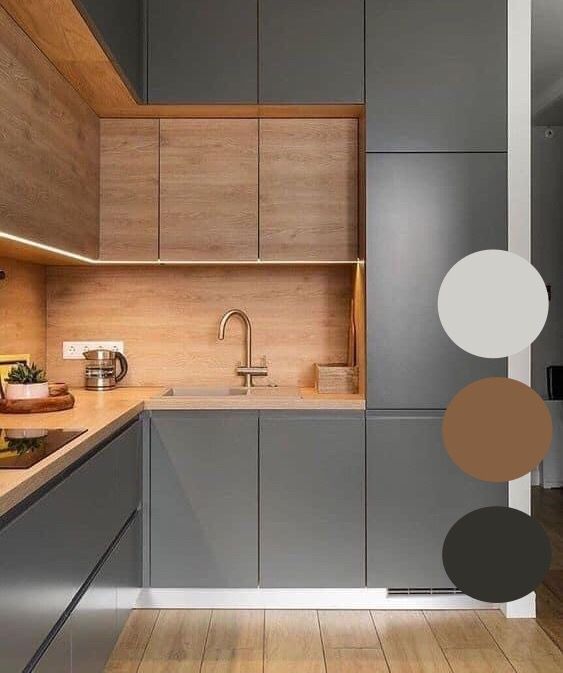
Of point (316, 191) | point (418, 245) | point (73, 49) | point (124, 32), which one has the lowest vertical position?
point (418, 245)

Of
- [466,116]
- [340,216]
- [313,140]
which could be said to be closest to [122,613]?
[340,216]

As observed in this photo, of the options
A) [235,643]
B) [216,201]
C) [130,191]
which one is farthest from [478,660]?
[130,191]

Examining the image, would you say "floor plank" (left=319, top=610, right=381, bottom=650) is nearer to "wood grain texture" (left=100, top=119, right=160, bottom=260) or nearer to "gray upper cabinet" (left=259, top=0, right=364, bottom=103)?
"wood grain texture" (left=100, top=119, right=160, bottom=260)

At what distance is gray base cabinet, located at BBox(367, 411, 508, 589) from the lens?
2.90 meters

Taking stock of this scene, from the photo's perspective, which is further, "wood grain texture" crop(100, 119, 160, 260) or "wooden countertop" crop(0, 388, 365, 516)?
"wood grain texture" crop(100, 119, 160, 260)

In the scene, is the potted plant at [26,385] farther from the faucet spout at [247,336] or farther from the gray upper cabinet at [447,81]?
the gray upper cabinet at [447,81]

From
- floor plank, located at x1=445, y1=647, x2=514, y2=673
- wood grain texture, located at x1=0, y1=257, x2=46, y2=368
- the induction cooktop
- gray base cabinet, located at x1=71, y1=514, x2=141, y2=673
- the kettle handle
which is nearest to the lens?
the induction cooktop

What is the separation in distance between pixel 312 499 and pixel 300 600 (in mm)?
416

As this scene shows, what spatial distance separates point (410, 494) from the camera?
114 inches

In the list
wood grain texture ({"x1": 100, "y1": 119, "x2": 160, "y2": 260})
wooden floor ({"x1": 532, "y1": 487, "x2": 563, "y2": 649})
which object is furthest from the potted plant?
wooden floor ({"x1": 532, "y1": 487, "x2": 563, "y2": 649})

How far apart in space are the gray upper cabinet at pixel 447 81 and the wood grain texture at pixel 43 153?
113cm

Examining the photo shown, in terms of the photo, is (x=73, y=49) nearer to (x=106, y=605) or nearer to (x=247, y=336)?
(x=247, y=336)

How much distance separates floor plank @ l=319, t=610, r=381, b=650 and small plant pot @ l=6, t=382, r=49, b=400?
52.8 inches

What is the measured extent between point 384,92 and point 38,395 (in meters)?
1.74
